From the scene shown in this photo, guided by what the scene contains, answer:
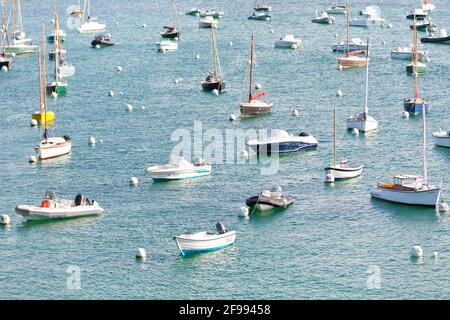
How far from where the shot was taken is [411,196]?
54.8 m

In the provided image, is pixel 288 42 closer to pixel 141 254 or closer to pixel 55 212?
pixel 55 212

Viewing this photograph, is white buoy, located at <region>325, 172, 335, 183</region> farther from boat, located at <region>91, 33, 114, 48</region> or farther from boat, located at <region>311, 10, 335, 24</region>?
boat, located at <region>311, 10, 335, 24</region>

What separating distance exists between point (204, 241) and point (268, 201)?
323 inches

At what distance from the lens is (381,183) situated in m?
59.0

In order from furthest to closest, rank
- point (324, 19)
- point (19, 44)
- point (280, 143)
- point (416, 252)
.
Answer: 1. point (324, 19)
2. point (19, 44)
3. point (280, 143)
4. point (416, 252)

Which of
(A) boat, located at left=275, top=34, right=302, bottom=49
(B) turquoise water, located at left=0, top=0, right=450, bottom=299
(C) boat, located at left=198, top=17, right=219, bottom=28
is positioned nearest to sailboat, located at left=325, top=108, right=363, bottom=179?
(B) turquoise water, located at left=0, top=0, right=450, bottom=299

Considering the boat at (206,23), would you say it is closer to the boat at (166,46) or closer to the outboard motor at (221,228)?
the boat at (166,46)

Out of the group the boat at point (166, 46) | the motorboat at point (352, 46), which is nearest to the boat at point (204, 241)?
the motorboat at point (352, 46)

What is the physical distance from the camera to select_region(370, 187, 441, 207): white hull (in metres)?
54.1

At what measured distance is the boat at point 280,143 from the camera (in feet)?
219

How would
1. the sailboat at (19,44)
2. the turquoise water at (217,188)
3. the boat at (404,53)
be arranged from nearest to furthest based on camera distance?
1. the turquoise water at (217,188)
2. the boat at (404,53)
3. the sailboat at (19,44)

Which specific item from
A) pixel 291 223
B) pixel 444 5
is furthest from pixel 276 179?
pixel 444 5

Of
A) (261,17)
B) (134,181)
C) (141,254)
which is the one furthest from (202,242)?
(261,17)

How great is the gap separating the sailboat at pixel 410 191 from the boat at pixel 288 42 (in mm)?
56869
